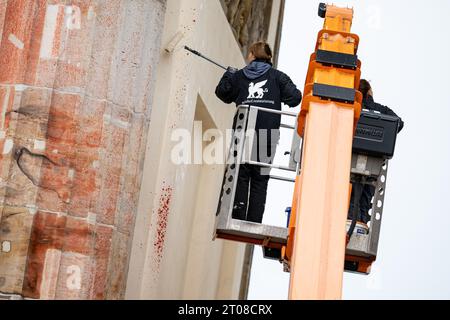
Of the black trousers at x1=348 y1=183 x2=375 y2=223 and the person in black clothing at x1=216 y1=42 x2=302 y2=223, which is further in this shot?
the person in black clothing at x1=216 y1=42 x2=302 y2=223

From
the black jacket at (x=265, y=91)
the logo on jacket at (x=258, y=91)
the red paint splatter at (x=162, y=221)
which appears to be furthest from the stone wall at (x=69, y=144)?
the red paint splatter at (x=162, y=221)

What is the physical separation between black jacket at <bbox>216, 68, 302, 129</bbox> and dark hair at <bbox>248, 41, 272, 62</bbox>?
0.48ft

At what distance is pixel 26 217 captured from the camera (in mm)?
10992

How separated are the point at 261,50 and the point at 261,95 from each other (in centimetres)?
41

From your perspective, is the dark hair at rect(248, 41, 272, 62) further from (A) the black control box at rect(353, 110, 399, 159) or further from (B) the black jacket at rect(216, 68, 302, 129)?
(A) the black control box at rect(353, 110, 399, 159)

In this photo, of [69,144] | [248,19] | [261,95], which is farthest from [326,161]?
[248,19]

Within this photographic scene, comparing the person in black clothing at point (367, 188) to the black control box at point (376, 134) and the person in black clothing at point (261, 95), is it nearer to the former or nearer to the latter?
the person in black clothing at point (261, 95)

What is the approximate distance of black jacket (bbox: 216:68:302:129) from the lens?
11578 millimetres

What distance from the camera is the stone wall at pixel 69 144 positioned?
1099cm

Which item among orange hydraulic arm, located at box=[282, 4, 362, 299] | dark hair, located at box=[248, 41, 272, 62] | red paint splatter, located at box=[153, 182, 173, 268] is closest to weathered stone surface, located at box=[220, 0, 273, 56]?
red paint splatter, located at box=[153, 182, 173, 268]

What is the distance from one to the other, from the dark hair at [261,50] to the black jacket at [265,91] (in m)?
0.14

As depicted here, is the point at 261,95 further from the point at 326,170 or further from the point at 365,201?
the point at 326,170
